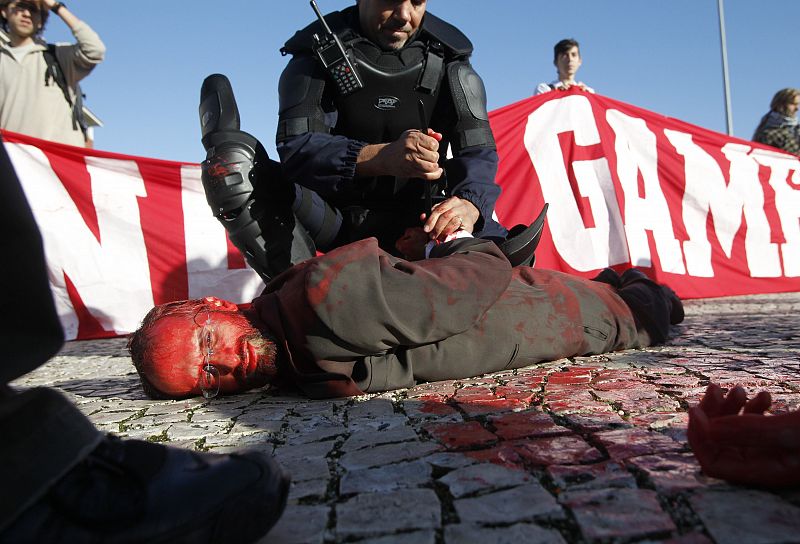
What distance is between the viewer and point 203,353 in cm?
225

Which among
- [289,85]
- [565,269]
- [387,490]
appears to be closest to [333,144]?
[289,85]

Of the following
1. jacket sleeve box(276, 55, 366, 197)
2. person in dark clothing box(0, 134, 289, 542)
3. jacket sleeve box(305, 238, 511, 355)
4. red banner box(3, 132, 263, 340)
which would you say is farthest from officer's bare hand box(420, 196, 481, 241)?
red banner box(3, 132, 263, 340)

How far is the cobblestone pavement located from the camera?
1.02 metres

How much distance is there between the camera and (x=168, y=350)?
2.23 metres

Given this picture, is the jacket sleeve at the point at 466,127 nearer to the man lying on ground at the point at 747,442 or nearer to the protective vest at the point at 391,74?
the protective vest at the point at 391,74

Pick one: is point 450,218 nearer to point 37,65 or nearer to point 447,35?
point 447,35

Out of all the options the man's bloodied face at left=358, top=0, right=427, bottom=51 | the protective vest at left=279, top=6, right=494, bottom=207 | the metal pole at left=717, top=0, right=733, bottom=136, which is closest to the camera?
the man's bloodied face at left=358, top=0, right=427, bottom=51

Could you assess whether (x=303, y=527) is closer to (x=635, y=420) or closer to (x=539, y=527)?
(x=539, y=527)

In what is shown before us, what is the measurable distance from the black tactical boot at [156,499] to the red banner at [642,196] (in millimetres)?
5236

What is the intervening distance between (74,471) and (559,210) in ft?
18.5

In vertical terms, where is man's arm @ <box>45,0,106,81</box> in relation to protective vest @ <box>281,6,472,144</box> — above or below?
above

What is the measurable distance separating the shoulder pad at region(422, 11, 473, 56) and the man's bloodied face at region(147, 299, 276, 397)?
2.06 meters

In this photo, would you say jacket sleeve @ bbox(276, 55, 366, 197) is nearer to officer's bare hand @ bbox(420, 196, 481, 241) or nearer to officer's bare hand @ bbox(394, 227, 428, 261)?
officer's bare hand @ bbox(394, 227, 428, 261)

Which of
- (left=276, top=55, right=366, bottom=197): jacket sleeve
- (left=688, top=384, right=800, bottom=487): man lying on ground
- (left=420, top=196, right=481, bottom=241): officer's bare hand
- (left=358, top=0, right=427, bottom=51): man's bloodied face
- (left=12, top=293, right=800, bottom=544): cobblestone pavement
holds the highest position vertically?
(left=358, top=0, right=427, bottom=51): man's bloodied face
